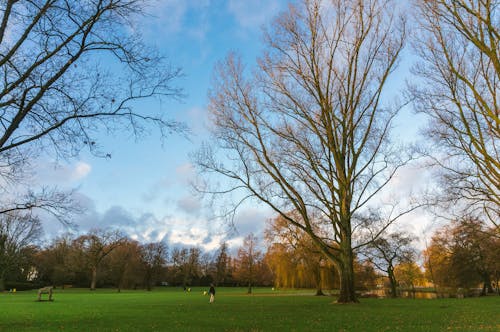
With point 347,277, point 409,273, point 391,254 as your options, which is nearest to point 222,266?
point 409,273

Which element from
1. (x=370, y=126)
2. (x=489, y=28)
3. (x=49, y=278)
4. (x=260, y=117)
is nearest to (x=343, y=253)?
(x=370, y=126)

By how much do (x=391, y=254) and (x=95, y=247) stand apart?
181 ft

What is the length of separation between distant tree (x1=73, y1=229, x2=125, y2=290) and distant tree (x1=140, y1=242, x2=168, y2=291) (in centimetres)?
1108

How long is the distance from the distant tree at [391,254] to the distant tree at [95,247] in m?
51.0

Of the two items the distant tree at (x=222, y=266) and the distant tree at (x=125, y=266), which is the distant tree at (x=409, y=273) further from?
the distant tree at (x=125, y=266)

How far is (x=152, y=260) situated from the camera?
85.1m

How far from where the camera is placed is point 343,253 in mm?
21641

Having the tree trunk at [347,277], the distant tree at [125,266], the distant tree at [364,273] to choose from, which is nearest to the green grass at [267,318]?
the tree trunk at [347,277]

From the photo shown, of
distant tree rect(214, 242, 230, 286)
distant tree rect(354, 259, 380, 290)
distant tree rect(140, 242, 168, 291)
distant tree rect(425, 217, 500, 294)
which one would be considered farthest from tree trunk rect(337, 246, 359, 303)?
distant tree rect(214, 242, 230, 286)

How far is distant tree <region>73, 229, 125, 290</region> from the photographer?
6884cm

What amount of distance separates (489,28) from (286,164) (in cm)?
1250

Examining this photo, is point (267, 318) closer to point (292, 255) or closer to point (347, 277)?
point (347, 277)

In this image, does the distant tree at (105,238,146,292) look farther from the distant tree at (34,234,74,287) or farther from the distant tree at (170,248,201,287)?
the distant tree at (170,248,201,287)

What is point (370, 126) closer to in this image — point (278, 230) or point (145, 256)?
point (278, 230)
